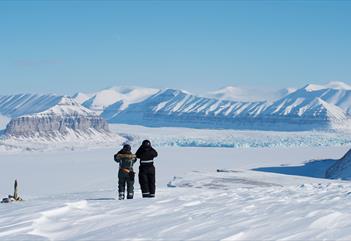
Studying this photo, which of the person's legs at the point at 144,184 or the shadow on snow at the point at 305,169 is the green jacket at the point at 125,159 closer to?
the person's legs at the point at 144,184

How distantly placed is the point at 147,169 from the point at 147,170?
26 millimetres

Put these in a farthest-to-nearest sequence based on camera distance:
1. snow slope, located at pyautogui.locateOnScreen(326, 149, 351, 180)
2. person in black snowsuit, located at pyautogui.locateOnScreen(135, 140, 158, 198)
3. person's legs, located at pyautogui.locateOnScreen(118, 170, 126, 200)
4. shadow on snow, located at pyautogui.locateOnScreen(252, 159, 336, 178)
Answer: shadow on snow, located at pyautogui.locateOnScreen(252, 159, 336, 178) → snow slope, located at pyautogui.locateOnScreen(326, 149, 351, 180) → person in black snowsuit, located at pyautogui.locateOnScreen(135, 140, 158, 198) → person's legs, located at pyautogui.locateOnScreen(118, 170, 126, 200)

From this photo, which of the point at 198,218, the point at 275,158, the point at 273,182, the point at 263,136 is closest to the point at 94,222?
the point at 198,218

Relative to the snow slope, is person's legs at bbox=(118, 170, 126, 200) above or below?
above

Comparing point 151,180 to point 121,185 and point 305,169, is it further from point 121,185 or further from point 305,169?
point 305,169

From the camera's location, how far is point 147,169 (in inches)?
536

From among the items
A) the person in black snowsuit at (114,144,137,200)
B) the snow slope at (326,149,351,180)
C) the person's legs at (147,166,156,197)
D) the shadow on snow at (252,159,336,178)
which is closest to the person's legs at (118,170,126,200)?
the person in black snowsuit at (114,144,137,200)

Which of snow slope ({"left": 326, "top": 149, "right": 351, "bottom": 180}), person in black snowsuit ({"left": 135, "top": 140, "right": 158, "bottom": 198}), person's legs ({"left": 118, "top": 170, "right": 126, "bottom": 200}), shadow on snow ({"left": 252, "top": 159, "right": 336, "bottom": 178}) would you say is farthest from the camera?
shadow on snow ({"left": 252, "top": 159, "right": 336, "bottom": 178})

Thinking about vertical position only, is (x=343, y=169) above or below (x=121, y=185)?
below

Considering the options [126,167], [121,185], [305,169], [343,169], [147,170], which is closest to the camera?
[121,185]

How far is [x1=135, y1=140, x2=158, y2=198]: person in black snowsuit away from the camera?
1348 centimetres

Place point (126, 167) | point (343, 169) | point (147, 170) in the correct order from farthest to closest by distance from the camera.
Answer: point (343, 169) < point (147, 170) < point (126, 167)

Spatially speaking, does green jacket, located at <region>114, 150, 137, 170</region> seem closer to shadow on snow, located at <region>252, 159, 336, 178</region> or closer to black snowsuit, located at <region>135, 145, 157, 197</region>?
black snowsuit, located at <region>135, 145, 157, 197</region>

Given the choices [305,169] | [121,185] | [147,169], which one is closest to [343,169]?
[305,169]
